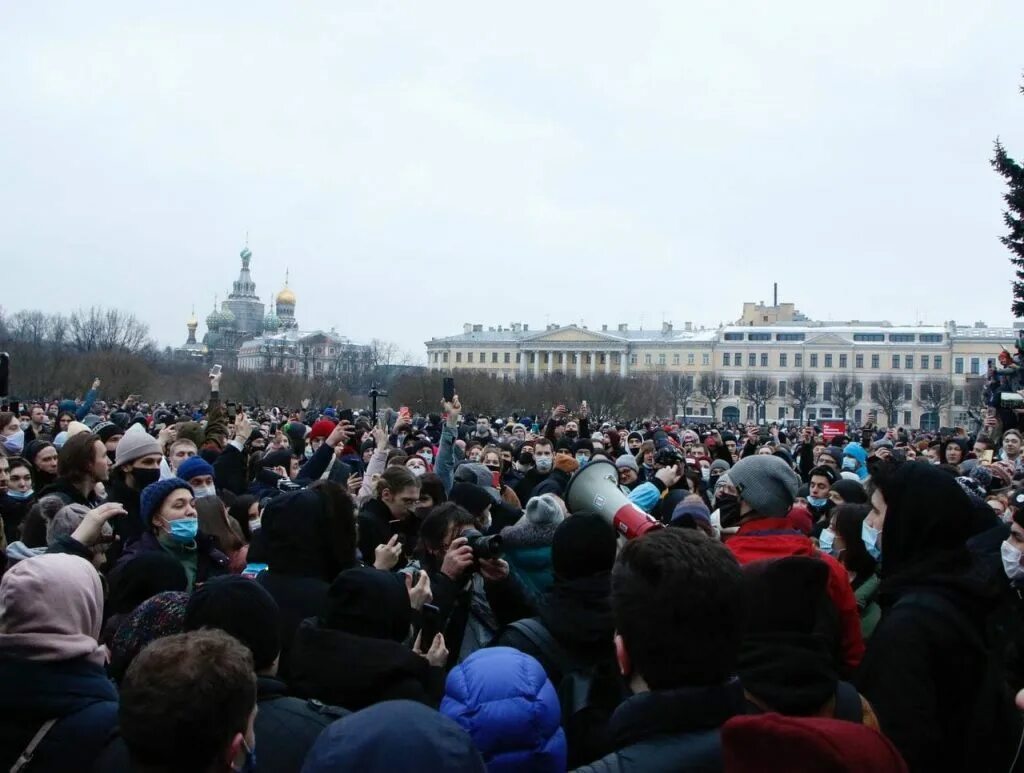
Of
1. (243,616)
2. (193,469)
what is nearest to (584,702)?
(243,616)

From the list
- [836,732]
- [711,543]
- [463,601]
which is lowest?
[463,601]

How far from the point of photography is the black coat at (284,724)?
2.85 metres

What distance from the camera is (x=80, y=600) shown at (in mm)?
3141

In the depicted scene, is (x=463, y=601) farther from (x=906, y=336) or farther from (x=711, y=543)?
(x=906, y=336)

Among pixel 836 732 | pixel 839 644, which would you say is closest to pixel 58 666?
pixel 836 732

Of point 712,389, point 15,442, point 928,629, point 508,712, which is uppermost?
point 15,442

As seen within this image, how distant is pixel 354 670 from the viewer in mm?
3113

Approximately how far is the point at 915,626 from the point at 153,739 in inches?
88.2

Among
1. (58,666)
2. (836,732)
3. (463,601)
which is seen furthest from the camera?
(463,601)

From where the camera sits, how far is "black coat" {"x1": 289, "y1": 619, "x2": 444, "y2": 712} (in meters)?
3.11

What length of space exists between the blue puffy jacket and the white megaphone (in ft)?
2.88

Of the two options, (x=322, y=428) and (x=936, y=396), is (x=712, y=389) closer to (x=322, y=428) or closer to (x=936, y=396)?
(x=936, y=396)

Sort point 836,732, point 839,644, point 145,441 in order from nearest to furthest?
point 836,732 → point 839,644 → point 145,441

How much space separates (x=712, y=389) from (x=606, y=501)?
9502cm
